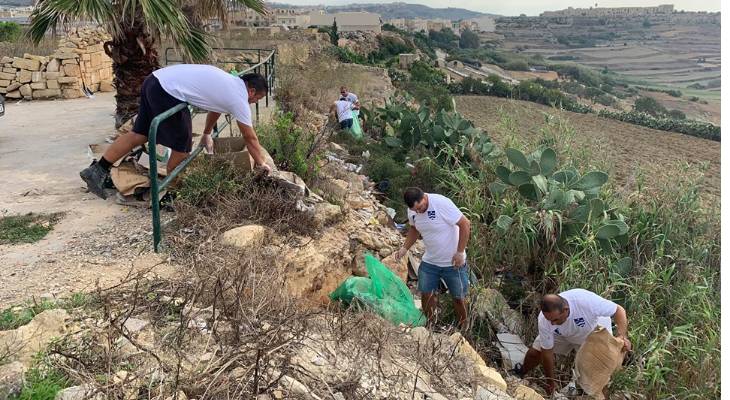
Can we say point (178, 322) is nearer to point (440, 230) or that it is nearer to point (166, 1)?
point (440, 230)

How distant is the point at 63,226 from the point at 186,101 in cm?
140

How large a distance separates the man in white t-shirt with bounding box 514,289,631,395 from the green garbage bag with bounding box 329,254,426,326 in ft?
3.01

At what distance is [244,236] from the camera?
4.00 meters

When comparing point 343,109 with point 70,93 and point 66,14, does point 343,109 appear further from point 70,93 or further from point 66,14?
point 70,93

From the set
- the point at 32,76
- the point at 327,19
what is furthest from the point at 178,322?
the point at 327,19

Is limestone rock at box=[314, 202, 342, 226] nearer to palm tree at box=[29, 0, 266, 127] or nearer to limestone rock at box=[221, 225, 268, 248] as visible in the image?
limestone rock at box=[221, 225, 268, 248]

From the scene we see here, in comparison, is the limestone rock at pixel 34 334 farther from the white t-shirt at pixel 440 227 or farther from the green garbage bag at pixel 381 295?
the white t-shirt at pixel 440 227

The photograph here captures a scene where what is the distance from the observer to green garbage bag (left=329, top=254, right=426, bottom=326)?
13.2 ft

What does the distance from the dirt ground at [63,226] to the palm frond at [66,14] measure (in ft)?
4.95

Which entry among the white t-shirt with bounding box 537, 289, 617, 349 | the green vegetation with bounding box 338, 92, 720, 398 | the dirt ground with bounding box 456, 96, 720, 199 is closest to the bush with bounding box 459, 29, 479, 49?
the dirt ground with bounding box 456, 96, 720, 199

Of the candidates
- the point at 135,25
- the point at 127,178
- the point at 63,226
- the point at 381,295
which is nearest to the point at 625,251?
the point at 381,295

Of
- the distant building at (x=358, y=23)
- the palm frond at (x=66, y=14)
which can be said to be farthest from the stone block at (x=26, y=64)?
the distant building at (x=358, y=23)

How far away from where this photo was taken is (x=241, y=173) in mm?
4785
